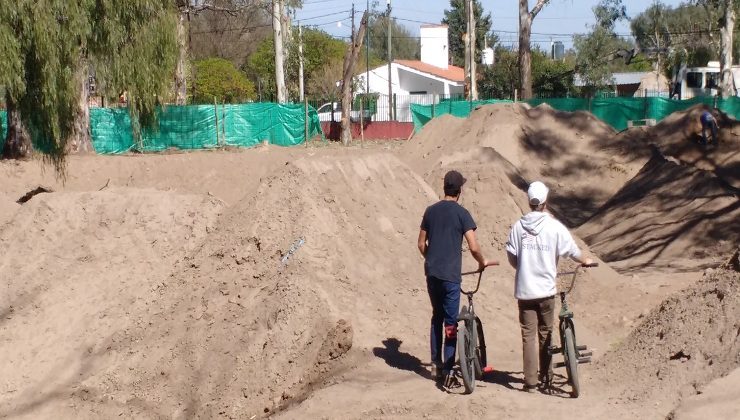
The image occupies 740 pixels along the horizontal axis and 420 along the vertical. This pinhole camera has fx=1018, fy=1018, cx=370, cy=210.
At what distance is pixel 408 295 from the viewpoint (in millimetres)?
9945

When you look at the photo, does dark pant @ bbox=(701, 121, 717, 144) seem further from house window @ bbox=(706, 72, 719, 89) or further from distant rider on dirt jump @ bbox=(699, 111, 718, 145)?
house window @ bbox=(706, 72, 719, 89)

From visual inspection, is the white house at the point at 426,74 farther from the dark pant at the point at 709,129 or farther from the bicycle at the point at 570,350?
the bicycle at the point at 570,350

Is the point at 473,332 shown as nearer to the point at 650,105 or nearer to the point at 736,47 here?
the point at 650,105

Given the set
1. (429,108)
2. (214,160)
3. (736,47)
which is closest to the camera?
(214,160)

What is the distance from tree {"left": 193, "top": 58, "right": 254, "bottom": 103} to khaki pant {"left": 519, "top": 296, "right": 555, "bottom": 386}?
4523cm

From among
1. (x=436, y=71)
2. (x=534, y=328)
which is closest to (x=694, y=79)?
(x=436, y=71)

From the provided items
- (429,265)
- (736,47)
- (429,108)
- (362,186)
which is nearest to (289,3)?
(429,108)

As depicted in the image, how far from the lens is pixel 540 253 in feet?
24.0

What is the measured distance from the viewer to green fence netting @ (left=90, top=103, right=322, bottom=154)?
32.8 metres

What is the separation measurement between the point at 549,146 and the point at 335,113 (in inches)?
900

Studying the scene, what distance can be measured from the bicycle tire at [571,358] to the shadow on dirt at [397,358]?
1421 millimetres

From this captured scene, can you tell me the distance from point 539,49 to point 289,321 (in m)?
65.3

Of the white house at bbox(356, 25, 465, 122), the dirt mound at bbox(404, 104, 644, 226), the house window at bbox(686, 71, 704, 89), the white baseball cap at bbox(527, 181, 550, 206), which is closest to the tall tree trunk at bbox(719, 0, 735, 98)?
the house window at bbox(686, 71, 704, 89)

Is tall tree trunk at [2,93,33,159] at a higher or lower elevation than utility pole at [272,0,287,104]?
lower
